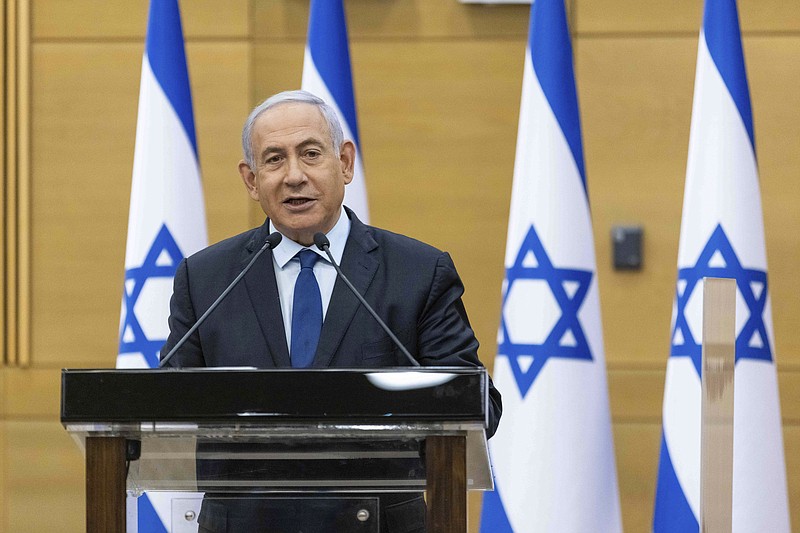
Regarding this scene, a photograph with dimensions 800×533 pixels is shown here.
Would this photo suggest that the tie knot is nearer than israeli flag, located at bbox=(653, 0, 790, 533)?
Yes

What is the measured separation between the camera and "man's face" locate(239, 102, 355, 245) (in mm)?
1982

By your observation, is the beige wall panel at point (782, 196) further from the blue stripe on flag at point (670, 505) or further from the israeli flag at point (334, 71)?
the israeli flag at point (334, 71)

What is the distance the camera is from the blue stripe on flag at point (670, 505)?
333 cm

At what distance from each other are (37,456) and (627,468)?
2.31 meters

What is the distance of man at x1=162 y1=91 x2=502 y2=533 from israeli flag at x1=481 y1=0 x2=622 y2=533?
1.38 meters

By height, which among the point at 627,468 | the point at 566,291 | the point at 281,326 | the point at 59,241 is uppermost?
the point at 59,241

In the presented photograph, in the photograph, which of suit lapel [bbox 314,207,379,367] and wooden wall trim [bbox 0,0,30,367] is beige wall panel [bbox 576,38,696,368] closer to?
wooden wall trim [bbox 0,0,30,367]

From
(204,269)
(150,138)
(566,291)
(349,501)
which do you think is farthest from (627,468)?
(349,501)

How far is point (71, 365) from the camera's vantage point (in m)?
4.47

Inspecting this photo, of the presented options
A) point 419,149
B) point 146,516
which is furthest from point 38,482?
point 146,516

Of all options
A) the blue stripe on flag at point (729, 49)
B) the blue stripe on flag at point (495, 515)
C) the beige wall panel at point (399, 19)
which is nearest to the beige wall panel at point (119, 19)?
the beige wall panel at point (399, 19)

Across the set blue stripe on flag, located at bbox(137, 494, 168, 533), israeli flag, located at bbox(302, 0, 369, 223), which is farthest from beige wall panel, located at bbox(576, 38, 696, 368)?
blue stripe on flag, located at bbox(137, 494, 168, 533)

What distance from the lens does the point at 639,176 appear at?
4.29 m

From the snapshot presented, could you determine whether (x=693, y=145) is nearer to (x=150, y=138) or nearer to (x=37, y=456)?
(x=150, y=138)
